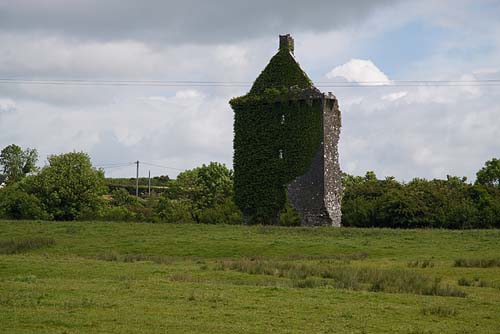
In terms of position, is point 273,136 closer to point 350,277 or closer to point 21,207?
point 21,207

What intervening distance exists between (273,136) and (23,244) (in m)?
23.4

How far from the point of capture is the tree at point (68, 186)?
261 ft

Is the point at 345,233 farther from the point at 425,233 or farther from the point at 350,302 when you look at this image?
the point at 350,302

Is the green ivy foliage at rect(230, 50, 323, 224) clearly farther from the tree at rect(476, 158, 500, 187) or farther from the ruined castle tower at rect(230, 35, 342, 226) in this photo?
the tree at rect(476, 158, 500, 187)

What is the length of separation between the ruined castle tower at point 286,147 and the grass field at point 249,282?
9.71 m

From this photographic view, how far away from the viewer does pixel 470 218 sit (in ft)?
198

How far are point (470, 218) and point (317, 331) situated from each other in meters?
44.8

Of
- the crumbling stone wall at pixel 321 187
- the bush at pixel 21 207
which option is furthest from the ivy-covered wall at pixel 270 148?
the bush at pixel 21 207

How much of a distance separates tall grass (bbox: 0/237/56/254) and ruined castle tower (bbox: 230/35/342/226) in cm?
2026

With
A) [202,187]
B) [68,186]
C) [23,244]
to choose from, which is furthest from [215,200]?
[23,244]

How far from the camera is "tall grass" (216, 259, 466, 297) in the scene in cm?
2570

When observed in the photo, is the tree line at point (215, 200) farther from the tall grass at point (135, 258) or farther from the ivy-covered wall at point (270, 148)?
the tall grass at point (135, 258)

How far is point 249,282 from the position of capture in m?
27.1

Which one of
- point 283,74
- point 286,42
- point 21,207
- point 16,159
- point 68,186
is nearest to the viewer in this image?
point 283,74
